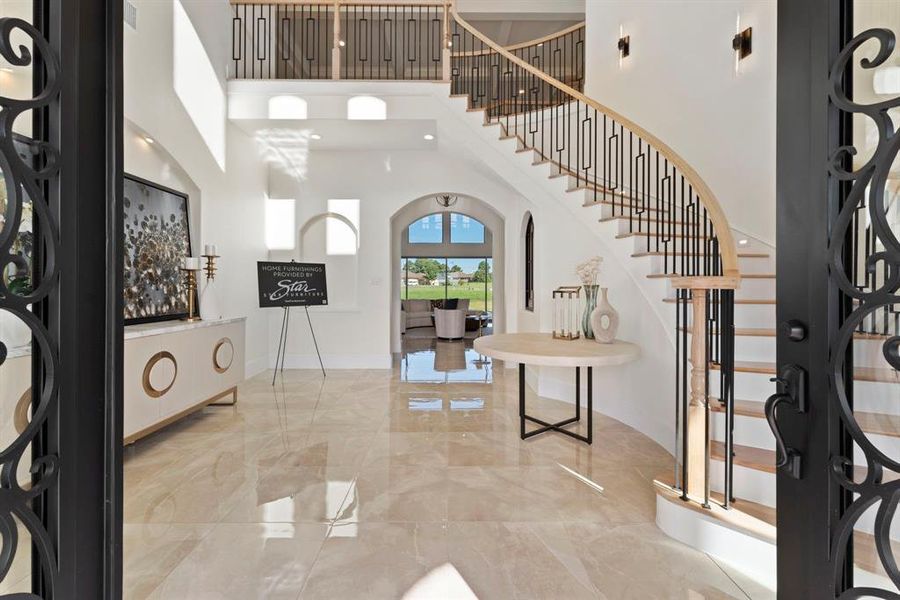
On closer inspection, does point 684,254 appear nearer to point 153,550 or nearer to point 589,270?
point 589,270

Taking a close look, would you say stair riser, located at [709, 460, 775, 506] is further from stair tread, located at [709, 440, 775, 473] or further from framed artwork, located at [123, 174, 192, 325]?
framed artwork, located at [123, 174, 192, 325]

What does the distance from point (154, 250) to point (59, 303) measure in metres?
3.73

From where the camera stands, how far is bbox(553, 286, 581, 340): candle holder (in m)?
3.56

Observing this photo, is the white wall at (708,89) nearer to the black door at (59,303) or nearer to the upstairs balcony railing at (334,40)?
the upstairs balcony railing at (334,40)

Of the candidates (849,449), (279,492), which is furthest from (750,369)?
(279,492)

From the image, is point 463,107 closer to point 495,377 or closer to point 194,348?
point 495,377

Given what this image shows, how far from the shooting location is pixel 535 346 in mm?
3180

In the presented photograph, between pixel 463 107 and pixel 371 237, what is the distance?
2290 mm

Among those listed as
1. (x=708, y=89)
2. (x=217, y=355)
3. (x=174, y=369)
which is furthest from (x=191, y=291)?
(x=708, y=89)

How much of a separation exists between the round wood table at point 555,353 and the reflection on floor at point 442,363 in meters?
2.03

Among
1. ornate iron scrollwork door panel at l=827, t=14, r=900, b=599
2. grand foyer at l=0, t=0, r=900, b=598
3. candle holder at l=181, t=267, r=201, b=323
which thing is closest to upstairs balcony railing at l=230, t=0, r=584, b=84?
grand foyer at l=0, t=0, r=900, b=598

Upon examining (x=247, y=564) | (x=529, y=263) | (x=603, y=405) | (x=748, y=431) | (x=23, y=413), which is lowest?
(x=247, y=564)

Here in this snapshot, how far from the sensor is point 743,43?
394 centimetres

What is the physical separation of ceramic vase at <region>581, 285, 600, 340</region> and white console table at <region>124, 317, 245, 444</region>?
3179mm
